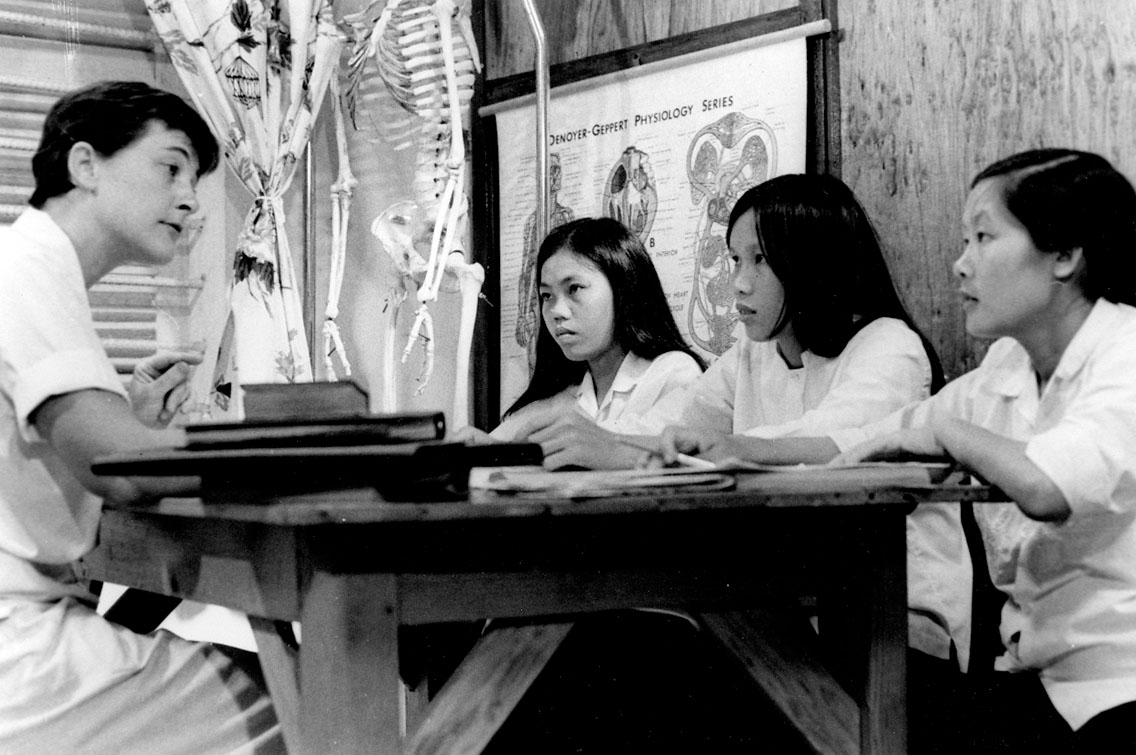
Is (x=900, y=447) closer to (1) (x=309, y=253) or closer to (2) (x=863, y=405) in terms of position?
(2) (x=863, y=405)

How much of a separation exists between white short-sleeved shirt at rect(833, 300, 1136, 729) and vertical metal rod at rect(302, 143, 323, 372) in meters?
2.25

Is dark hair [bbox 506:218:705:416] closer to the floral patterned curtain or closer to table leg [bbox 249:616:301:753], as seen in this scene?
the floral patterned curtain

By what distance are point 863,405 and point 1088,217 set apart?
1.88 ft

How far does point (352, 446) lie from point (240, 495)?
0.40 ft

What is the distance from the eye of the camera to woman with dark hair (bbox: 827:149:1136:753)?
1.61m

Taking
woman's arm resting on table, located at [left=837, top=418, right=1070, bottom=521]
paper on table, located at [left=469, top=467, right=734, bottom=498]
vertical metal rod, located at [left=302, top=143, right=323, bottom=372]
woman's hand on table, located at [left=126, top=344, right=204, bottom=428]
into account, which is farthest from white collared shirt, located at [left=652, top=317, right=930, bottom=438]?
vertical metal rod, located at [left=302, top=143, right=323, bottom=372]

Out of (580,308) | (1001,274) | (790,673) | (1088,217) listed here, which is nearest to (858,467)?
(790,673)

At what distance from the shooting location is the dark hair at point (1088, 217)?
191cm

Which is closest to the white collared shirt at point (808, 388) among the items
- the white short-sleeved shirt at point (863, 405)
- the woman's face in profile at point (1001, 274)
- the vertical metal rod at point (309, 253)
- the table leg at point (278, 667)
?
the white short-sleeved shirt at point (863, 405)

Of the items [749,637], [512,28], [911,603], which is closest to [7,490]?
[749,637]

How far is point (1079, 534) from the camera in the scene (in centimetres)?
180

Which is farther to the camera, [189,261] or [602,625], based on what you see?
[189,261]

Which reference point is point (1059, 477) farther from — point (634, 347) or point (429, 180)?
point (429, 180)

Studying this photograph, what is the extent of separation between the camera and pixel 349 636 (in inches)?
51.0
